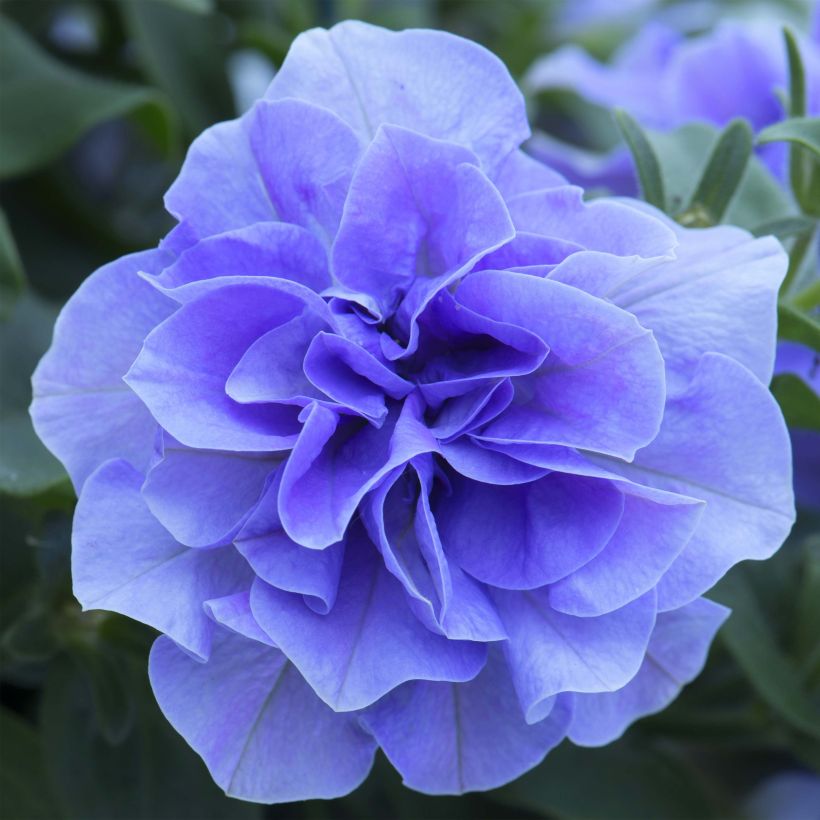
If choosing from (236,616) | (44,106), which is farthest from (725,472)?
(44,106)

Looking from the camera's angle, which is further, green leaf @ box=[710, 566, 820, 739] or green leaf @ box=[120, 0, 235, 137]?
green leaf @ box=[120, 0, 235, 137]

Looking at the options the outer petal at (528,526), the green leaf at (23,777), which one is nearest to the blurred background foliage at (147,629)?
the green leaf at (23,777)

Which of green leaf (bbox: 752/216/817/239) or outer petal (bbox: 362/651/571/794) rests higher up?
green leaf (bbox: 752/216/817/239)

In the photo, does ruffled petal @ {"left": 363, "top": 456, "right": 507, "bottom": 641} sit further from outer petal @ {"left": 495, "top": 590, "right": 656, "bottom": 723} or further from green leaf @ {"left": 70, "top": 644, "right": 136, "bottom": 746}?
green leaf @ {"left": 70, "top": 644, "right": 136, "bottom": 746}

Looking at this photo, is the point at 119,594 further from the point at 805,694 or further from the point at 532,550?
the point at 805,694

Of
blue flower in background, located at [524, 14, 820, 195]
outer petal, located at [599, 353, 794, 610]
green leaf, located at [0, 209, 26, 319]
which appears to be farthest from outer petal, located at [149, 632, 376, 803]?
blue flower in background, located at [524, 14, 820, 195]

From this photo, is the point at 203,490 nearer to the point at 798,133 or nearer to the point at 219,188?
the point at 219,188

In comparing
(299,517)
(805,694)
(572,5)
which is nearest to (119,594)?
(299,517)

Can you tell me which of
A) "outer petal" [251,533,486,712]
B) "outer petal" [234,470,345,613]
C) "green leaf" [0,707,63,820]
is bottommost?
"green leaf" [0,707,63,820]
